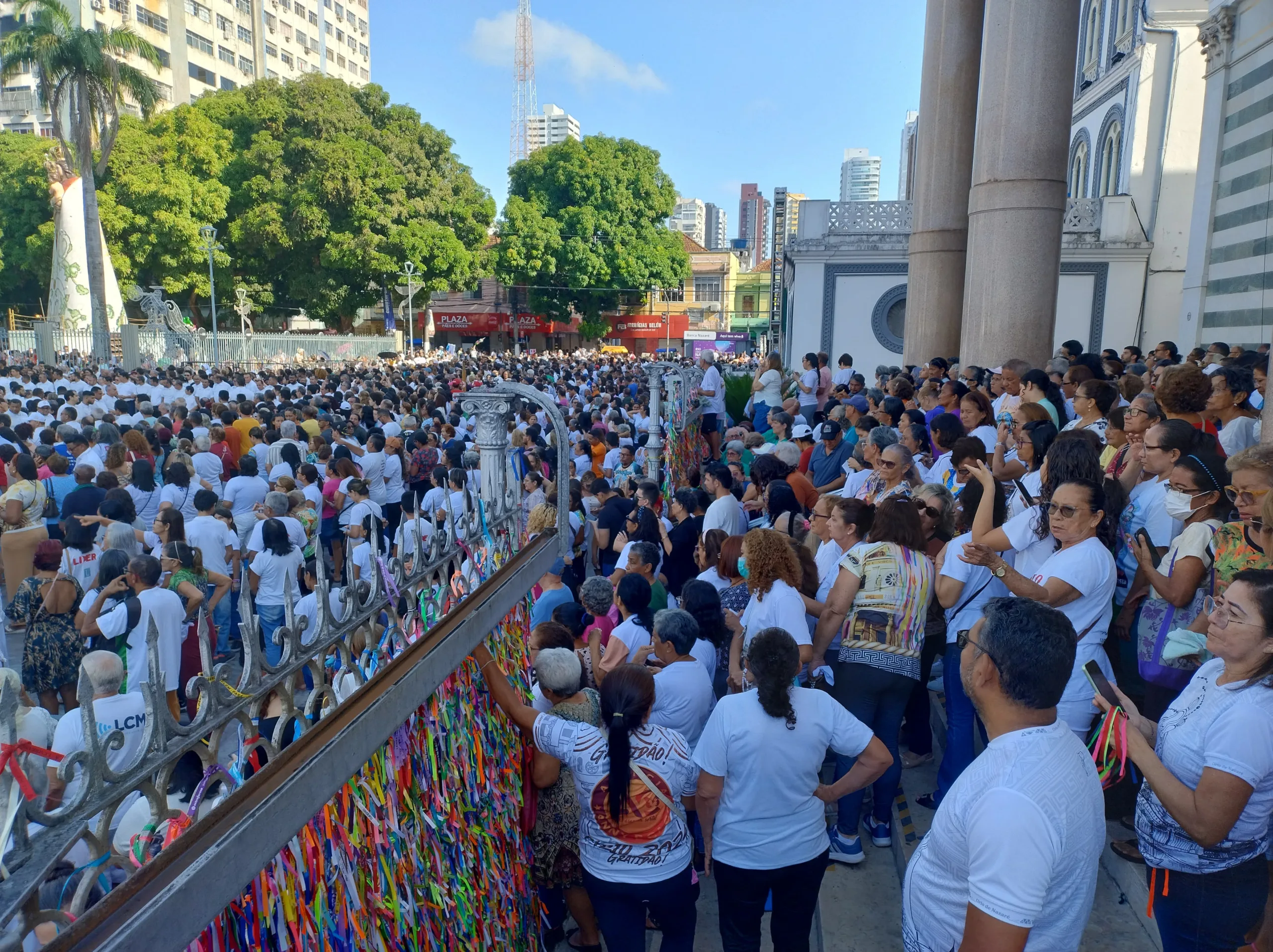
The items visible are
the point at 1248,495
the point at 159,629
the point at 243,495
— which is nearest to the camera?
the point at 1248,495

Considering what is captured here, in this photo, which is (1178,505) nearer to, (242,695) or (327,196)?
(242,695)

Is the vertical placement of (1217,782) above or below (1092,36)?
below

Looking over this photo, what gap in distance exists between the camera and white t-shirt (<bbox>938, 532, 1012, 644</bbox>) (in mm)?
4055

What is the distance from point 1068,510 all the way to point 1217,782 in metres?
1.29

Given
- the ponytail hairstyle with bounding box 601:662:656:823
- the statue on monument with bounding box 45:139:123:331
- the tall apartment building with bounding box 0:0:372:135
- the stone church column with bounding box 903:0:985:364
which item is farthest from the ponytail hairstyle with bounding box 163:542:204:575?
the tall apartment building with bounding box 0:0:372:135

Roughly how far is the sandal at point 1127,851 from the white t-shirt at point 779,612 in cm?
151

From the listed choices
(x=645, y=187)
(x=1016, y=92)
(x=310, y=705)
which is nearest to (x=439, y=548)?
(x=310, y=705)

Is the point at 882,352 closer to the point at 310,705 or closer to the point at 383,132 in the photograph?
the point at 310,705

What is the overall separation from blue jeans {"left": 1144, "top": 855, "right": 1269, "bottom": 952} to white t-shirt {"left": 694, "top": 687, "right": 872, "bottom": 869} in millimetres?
1024

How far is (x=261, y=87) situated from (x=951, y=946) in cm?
4266

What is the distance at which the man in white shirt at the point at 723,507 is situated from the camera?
21.0ft

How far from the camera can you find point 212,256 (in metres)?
32.1

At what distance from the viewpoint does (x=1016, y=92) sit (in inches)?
334

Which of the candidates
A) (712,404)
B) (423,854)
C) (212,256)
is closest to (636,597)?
(423,854)
